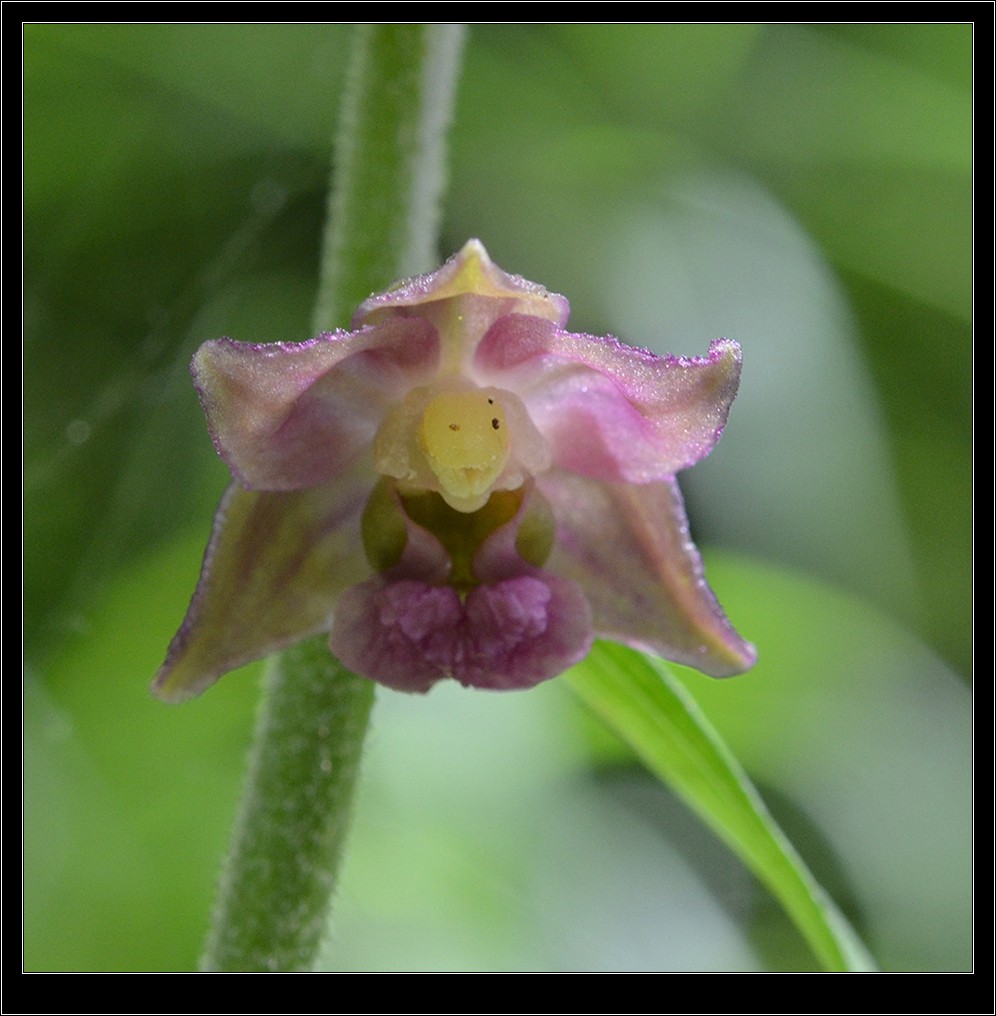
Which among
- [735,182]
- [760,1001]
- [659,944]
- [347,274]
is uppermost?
[735,182]

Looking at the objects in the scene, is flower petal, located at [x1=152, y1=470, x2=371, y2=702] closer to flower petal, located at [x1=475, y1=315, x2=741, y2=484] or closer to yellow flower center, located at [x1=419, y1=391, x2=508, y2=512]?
yellow flower center, located at [x1=419, y1=391, x2=508, y2=512]

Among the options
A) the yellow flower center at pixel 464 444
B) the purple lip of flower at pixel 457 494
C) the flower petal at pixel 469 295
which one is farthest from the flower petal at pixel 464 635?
the flower petal at pixel 469 295

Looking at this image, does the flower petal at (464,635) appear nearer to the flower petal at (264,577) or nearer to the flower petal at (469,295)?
the flower petal at (264,577)

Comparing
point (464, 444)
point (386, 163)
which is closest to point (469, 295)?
point (464, 444)

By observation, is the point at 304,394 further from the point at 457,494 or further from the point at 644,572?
the point at 644,572

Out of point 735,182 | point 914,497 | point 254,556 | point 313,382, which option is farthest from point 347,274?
point 914,497

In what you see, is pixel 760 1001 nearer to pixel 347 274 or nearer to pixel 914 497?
pixel 347 274
